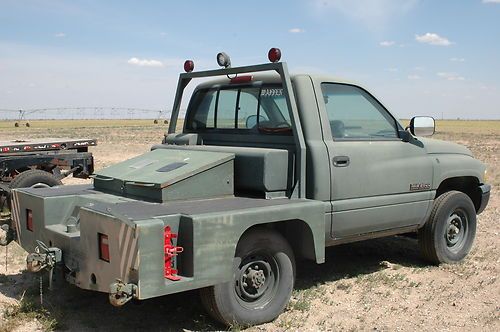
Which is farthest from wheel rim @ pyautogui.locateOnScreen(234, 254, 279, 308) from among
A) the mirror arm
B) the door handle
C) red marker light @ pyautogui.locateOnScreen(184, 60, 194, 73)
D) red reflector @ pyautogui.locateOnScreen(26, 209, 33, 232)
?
red marker light @ pyautogui.locateOnScreen(184, 60, 194, 73)

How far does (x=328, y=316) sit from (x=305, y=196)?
103cm

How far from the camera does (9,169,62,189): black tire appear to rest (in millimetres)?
8352

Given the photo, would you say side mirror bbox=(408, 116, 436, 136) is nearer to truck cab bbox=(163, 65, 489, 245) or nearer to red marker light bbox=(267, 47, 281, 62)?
truck cab bbox=(163, 65, 489, 245)

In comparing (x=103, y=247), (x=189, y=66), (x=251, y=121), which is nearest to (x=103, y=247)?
(x=103, y=247)

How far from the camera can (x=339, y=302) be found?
5.34 metres

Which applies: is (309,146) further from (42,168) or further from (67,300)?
(42,168)

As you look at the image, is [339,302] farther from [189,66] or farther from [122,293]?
[189,66]

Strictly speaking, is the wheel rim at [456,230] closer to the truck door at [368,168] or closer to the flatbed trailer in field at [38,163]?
the truck door at [368,168]

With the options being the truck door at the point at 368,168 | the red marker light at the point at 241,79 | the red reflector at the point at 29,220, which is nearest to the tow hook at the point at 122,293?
the red reflector at the point at 29,220

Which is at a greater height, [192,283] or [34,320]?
[192,283]

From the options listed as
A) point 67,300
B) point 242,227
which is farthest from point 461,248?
point 67,300

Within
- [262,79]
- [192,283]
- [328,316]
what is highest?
[262,79]

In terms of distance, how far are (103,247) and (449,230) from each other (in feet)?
13.5

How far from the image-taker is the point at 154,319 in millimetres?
4809
